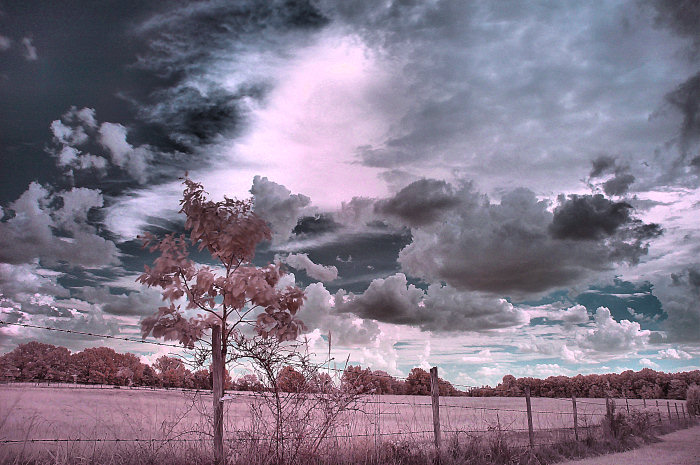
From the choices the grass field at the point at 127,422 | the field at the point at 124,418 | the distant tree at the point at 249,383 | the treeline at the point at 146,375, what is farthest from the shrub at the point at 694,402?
the distant tree at the point at 249,383

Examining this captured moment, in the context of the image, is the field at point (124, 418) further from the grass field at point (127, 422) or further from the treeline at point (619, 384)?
the treeline at point (619, 384)

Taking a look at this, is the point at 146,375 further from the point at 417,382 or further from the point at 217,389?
the point at 417,382

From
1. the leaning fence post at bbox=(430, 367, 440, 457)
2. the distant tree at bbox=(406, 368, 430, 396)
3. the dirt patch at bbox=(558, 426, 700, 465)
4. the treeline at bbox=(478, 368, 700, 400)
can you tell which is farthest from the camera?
the treeline at bbox=(478, 368, 700, 400)

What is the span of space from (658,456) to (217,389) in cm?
1510

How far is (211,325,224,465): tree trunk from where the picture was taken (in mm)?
6438

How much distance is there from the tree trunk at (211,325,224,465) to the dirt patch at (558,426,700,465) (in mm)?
10263

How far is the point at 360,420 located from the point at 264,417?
367cm

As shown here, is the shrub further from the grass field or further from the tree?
the tree

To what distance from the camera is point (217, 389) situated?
653cm

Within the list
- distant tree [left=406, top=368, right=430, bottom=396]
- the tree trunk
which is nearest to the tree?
the tree trunk

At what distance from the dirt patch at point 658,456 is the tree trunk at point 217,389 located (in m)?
10.3

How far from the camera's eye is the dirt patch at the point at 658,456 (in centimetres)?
1354

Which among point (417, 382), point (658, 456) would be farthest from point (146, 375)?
point (417, 382)

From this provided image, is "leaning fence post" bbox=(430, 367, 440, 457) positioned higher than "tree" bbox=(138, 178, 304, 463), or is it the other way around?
"tree" bbox=(138, 178, 304, 463)
